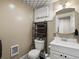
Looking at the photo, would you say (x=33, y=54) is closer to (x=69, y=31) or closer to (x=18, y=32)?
(x=18, y=32)

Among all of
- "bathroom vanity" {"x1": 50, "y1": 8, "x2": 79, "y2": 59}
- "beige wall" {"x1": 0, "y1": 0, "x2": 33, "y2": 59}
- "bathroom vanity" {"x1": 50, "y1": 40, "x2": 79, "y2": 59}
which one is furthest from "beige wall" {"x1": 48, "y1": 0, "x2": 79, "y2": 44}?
"beige wall" {"x1": 0, "y1": 0, "x2": 33, "y2": 59}

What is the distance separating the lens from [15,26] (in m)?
2.50

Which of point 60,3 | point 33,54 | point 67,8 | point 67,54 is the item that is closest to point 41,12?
point 60,3

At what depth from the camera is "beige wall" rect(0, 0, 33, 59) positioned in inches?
85.7

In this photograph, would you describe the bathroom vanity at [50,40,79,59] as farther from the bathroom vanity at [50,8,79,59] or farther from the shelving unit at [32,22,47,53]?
the shelving unit at [32,22,47,53]

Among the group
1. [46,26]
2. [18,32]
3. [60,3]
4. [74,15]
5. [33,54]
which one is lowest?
[33,54]

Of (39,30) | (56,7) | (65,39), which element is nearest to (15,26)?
(39,30)

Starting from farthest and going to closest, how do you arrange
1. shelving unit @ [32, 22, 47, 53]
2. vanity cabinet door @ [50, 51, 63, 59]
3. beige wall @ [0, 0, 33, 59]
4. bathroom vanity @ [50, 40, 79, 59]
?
shelving unit @ [32, 22, 47, 53]
beige wall @ [0, 0, 33, 59]
vanity cabinet door @ [50, 51, 63, 59]
bathroom vanity @ [50, 40, 79, 59]

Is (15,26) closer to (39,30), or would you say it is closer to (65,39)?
(39,30)

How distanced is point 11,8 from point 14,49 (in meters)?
1.31

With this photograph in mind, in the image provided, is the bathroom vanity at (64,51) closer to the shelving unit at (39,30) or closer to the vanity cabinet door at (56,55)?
the vanity cabinet door at (56,55)

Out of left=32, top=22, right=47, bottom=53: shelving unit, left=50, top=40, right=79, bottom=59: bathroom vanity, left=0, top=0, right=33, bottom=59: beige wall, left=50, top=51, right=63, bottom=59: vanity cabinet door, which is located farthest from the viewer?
left=32, top=22, right=47, bottom=53: shelving unit

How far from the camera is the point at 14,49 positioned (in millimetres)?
2473

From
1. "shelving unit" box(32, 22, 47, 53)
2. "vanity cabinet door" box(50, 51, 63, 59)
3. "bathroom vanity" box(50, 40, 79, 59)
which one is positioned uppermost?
"shelving unit" box(32, 22, 47, 53)
